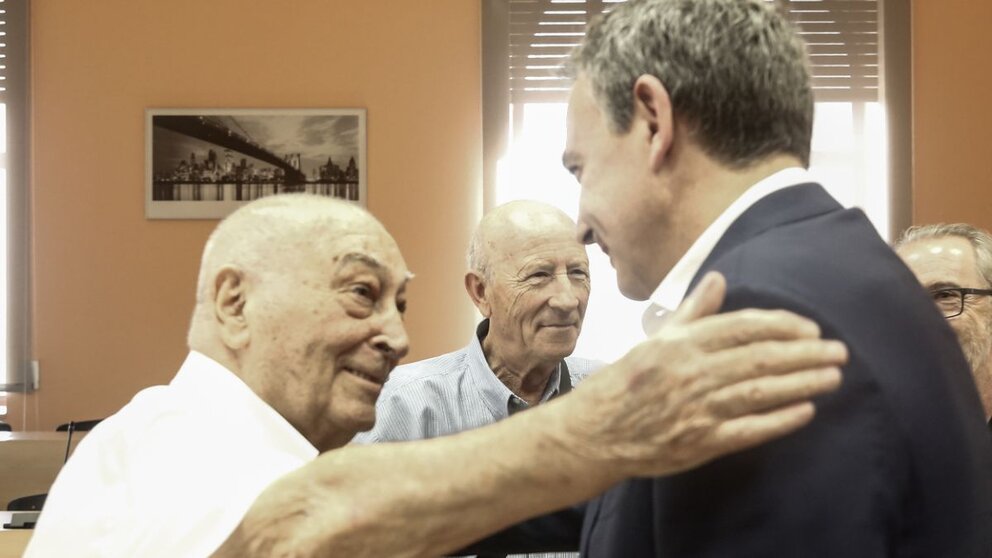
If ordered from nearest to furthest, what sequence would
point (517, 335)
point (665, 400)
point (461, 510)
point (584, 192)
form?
point (665, 400)
point (461, 510)
point (584, 192)
point (517, 335)

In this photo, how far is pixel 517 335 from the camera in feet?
9.14

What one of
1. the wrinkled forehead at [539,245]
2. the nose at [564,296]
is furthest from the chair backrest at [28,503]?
the nose at [564,296]

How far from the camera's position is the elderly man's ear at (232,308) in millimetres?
1491

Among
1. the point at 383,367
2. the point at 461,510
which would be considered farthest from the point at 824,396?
the point at 383,367

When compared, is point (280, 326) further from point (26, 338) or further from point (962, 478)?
point (26, 338)

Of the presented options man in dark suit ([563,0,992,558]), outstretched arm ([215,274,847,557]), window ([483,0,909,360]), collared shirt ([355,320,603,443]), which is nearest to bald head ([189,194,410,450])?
outstretched arm ([215,274,847,557])

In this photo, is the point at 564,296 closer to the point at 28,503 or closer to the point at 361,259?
the point at 361,259

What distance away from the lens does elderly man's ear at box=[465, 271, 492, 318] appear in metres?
2.90

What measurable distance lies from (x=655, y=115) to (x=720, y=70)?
0.08 meters

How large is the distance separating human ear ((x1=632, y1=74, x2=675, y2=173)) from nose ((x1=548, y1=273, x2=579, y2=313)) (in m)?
1.73

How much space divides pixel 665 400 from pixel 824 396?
13 cm

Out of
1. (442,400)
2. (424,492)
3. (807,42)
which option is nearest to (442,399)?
(442,400)

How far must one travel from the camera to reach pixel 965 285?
2.34 metres

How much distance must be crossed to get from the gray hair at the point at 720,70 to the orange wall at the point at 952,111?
505cm
